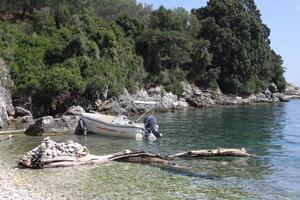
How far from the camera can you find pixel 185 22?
350ft

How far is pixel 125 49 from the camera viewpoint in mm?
86938

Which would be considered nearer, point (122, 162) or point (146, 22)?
point (122, 162)

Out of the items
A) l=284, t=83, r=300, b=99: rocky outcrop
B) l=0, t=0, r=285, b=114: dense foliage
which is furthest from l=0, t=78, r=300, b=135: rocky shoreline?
l=0, t=0, r=285, b=114: dense foliage

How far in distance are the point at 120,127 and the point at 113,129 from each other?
0.81 metres

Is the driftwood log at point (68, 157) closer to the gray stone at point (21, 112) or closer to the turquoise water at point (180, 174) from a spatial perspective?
the turquoise water at point (180, 174)

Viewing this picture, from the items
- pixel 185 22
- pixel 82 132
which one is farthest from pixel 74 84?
pixel 185 22

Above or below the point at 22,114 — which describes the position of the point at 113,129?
below


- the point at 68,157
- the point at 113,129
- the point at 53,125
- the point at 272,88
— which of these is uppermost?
the point at 272,88

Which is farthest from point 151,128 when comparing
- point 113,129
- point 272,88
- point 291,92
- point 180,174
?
point 291,92

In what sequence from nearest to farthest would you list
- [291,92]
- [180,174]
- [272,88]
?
[180,174] → [272,88] → [291,92]

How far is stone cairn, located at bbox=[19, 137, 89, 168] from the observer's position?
28250 mm

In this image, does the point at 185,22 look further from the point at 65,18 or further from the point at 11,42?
the point at 11,42

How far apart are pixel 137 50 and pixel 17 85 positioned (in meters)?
39.7

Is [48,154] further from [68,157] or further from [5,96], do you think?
[5,96]
